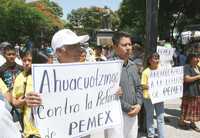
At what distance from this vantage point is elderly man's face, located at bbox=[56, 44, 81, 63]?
4035 mm

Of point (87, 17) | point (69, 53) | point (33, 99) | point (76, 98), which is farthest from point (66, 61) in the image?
point (87, 17)

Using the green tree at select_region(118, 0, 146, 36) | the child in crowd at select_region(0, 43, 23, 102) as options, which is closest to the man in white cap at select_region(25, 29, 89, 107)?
the child in crowd at select_region(0, 43, 23, 102)

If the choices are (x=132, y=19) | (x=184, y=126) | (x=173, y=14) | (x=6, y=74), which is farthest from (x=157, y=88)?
(x=132, y=19)

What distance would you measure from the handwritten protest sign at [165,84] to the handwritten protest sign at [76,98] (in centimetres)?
320

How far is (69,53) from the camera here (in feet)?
13.3

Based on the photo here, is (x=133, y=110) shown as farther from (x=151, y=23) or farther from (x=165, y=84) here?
(x=151, y=23)

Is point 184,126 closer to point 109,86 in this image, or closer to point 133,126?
point 133,126

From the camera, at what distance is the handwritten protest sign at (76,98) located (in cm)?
381

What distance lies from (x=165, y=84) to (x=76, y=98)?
14.4 ft

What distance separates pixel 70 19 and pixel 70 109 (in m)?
122

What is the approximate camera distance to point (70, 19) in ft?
411

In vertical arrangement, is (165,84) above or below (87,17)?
below

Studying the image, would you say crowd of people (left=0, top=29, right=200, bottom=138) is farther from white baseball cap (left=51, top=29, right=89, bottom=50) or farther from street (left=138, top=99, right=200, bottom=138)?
street (left=138, top=99, right=200, bottom=138)

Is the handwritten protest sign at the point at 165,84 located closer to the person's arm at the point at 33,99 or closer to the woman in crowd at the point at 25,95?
the woman in crowd at the point at 25,95
